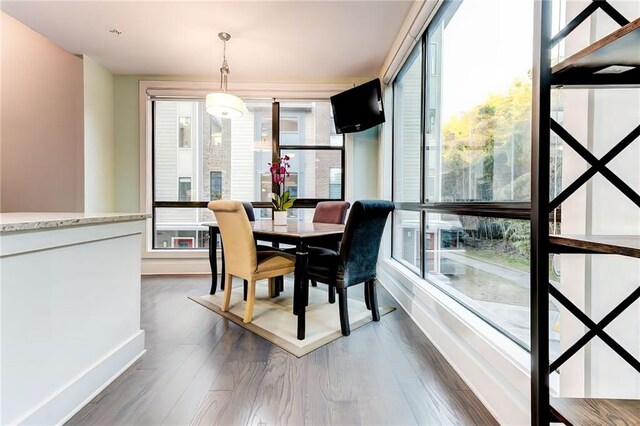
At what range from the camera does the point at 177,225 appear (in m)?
4.09

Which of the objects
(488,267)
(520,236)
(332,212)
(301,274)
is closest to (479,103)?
(520,236)

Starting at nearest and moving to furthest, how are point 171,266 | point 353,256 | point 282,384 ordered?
point 282,384
point 353,256
point 171,266

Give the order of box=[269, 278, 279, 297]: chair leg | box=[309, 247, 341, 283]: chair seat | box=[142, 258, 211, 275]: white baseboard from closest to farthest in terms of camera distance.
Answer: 1. box=[309, 247, 341, 283]: chair seat
2. box=[269, 278, 279, 297]: chair leg
3. box=[142, 258, 211, 275]: white baseboard

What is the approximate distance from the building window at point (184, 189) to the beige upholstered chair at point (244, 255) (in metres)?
2.04

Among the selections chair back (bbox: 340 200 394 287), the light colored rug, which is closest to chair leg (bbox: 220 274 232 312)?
the light colored rug

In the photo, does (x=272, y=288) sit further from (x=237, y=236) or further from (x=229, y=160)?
(x=229, y=160)

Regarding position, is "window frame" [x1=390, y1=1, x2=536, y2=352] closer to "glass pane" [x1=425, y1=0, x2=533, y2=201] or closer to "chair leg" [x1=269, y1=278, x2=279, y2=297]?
"glass pane" [x1=425, y1=0, x2=533, y2=201]

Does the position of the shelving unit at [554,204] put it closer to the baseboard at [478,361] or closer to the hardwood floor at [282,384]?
the baseboard at [478,361]

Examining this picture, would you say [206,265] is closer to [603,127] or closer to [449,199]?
[449,199]

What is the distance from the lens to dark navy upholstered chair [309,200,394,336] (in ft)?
6.57

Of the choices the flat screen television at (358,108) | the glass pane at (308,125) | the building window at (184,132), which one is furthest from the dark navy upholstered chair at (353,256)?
the building window at (184,132)

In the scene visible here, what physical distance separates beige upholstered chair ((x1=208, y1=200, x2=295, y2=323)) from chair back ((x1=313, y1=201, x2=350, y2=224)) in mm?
966

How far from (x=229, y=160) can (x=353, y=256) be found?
2.79 metres

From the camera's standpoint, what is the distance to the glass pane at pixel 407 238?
2851 millimetres
